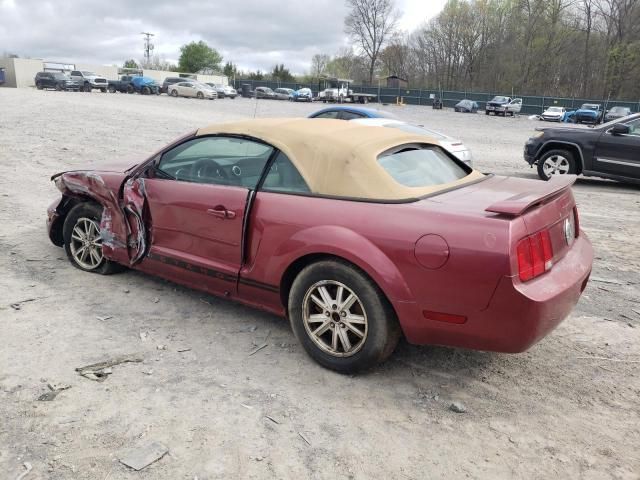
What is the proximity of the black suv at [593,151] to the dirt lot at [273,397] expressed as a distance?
6162 millimetres

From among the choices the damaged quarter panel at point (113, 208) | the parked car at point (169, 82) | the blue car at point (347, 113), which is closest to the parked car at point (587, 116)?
the parked car at point (169, 82)

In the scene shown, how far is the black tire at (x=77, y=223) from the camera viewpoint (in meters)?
4.77

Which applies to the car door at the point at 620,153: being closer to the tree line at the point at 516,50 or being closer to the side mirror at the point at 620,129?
the side mirror at the point at 620,129

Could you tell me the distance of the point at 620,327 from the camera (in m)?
4.12

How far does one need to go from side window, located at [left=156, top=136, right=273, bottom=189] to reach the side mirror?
8765 millimetres

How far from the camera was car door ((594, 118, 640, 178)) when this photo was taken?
9977mm

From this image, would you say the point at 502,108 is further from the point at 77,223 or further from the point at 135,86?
the point at 77,223

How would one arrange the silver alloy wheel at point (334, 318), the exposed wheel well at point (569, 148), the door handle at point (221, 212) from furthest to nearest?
1. the exposed wheel well at point (569, 148)
2. the door handle at point (221, 212)
3. the silver alloy wheel at point (334, 318)

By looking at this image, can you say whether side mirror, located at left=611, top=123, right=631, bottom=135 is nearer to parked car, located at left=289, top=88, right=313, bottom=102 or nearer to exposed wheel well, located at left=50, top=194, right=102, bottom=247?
exposed wheel well, located at left=50, top=194, right=102, bottom=247

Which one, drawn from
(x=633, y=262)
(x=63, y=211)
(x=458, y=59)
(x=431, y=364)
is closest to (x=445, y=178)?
(x=431, y=364)

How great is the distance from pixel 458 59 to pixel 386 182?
83.4 metres

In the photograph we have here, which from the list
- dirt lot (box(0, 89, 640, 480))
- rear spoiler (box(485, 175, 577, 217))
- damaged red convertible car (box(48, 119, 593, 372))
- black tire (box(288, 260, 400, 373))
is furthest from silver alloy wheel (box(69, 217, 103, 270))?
rear spoiler (box(485, 175, 577, 217))

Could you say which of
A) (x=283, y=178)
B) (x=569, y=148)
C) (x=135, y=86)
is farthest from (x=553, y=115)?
(x=283, y=178)

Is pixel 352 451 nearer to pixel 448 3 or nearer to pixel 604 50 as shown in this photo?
pixel 604 50
